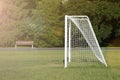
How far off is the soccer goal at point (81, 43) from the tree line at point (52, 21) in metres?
9.46

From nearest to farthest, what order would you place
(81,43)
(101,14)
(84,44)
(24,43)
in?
1. (81,43)
2. (84,44)
3. (24,43)
4. (101,14)

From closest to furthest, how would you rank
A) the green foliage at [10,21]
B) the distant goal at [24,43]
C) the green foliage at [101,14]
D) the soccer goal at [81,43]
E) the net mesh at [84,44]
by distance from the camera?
the soccer goal at [81,43] → the net mesh at [84,44] → the distant goal at [24,43] → the green foliage at [101,14] → the green foliage at [10,21]

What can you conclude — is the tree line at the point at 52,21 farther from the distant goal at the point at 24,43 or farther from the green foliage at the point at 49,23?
the distant goal at the point at 24,43

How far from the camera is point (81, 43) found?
2347 centimetres

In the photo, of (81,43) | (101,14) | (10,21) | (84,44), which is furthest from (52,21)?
(81,43)

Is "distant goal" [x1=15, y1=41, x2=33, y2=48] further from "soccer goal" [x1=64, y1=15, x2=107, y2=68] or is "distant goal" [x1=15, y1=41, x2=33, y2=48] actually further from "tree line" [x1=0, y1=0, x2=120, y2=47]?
"soccer goal" [x1=64, y1=15, x2=107, y2=68]

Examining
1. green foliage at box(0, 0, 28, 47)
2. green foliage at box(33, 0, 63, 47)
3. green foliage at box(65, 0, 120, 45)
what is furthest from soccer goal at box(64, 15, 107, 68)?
green foliage at box(0, 0, 28, 47)

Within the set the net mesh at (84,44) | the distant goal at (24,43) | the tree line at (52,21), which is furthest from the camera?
the tree line at (52,21)

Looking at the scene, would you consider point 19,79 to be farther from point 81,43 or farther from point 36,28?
point 36,28

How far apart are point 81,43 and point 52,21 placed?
11460 millimetres

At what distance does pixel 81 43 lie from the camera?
77.0ft

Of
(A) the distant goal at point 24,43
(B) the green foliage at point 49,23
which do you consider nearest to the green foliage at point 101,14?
(B) the green foliage at point 49,23

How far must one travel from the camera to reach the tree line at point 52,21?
3391cm

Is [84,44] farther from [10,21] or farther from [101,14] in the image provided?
[10,21]
